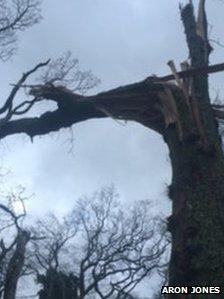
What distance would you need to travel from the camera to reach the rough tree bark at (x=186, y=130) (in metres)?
4.76

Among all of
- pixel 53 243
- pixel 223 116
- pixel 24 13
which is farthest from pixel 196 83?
pixel 53 243

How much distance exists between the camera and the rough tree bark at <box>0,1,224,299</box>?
15.6 ft

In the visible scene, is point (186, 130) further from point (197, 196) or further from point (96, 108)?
point (96, 108)

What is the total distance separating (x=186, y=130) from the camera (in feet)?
Result: 19.0

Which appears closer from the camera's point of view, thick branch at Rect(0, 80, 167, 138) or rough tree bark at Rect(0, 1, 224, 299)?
rough tree bark at Rect(0, 1, 224, 299)

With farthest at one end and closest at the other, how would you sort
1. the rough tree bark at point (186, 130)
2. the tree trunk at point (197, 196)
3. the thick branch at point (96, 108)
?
the thick branch at point (96, 108) → the rough tree bark at point (186, 130) → the tree trunk at point (197, 196)

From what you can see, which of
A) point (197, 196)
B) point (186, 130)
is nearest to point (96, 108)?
point (186, 130)

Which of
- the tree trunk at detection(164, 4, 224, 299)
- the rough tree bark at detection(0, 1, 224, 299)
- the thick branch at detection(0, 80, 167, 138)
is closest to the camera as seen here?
the tree trunk at detection(164, 4, 224, 299)

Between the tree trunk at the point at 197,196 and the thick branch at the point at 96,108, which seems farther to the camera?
the thick branch at the point at 96,108

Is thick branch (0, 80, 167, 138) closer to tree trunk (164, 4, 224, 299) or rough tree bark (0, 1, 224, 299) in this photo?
rough tree bark (0, 1, 224, 299)

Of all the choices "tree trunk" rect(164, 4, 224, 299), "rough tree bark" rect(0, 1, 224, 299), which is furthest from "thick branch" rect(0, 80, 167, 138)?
"tree trunk" rect(164, 4, 224, 299)

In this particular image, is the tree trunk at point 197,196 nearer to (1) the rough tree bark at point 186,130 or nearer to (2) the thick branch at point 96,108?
(1) the rough tree bark at point 186,130

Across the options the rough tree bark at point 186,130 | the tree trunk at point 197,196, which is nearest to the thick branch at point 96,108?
the rough tree bark at point 186,130

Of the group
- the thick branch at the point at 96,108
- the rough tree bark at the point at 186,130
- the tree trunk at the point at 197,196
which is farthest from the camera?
the thick branch at the point at 96,108
